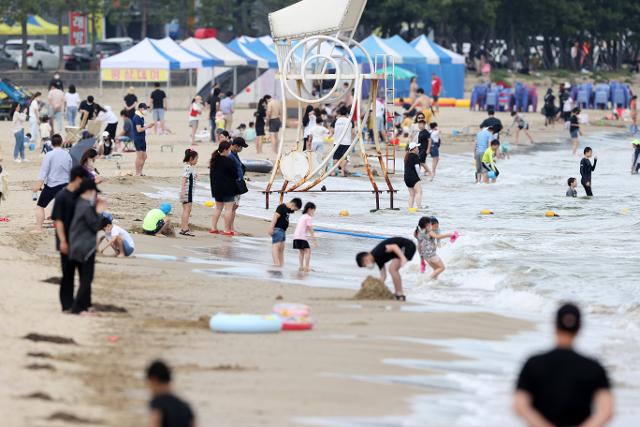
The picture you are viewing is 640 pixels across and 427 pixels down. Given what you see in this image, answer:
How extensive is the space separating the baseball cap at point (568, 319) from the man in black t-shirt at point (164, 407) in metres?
1.82

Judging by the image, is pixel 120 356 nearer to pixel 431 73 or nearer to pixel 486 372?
pixel 486 372

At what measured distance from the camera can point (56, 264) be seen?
15.9 metres

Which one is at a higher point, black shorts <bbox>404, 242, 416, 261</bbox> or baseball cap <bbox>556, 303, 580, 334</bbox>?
baseball cap <bbox>556, 303, 580, 334</bbox>

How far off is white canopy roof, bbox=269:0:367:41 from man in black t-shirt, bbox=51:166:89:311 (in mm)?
11538

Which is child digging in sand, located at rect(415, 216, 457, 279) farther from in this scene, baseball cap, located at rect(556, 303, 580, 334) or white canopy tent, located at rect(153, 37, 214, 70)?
white canopy tent, located at rect(153, 37, 214, 70)

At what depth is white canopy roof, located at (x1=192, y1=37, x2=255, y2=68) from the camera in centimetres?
5106

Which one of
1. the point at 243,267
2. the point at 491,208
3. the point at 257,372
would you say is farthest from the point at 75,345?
the point at 491,208

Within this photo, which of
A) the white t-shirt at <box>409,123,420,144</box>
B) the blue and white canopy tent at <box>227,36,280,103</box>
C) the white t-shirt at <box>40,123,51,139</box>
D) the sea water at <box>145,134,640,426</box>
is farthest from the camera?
the blue and white canopy tent at <box>227,36,280,103</box>

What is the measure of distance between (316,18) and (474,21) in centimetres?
4942

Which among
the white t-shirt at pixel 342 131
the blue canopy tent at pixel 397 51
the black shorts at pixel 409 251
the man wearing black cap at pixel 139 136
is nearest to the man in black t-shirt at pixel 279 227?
the black shorts at pixel 409 251

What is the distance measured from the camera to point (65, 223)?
495 inches

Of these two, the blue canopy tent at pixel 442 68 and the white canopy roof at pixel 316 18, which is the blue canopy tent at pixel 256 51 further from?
the white canopy roof at pixel 316 18

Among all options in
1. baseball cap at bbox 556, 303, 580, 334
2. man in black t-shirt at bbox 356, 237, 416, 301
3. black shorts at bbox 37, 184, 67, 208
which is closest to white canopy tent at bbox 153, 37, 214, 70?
black shorts at bbox 37, 184, 67, 208

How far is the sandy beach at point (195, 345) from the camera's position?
9.70 metres
